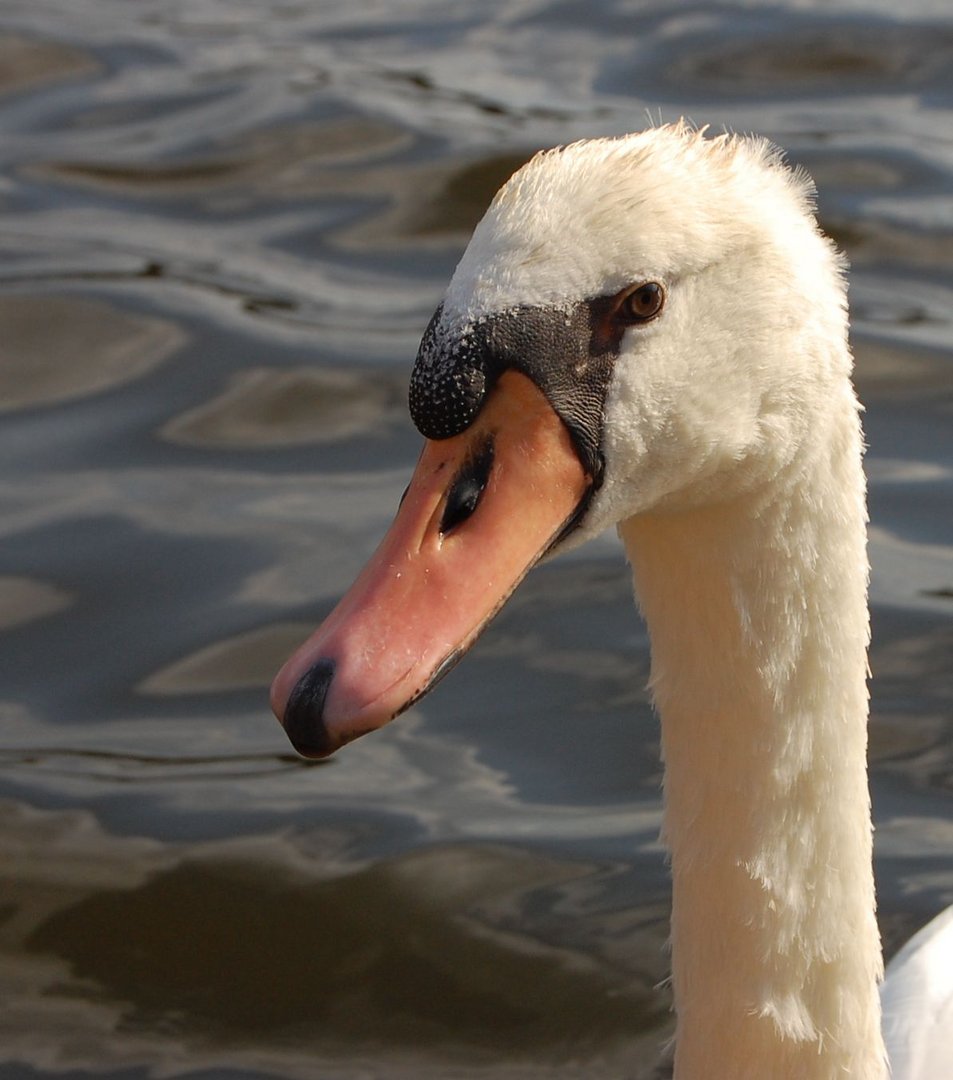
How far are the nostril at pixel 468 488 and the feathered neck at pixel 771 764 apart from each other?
0.34m

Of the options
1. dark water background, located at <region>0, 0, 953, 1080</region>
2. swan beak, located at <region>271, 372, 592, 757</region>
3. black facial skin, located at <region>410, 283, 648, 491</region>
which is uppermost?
black facial skin, located at <region>410, 283, 648, 491</region>

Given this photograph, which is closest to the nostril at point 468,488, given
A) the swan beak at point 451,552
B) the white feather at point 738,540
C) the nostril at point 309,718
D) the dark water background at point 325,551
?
the swan beak at point 451,552

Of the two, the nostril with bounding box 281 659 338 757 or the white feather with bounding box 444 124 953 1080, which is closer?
the nostril with bounding box 281 659 338 757

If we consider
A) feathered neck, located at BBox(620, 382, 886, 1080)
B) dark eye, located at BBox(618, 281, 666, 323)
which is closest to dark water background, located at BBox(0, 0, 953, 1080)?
feathered neck, located at BBox(620, 382, 886, 1080)

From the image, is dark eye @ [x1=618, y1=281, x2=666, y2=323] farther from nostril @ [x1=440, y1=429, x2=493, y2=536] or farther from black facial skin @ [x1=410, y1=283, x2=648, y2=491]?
nostril @ [x1=440, y1=429, x2=493, y2=536]

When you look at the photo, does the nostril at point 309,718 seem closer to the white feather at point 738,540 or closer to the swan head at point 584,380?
the swan head at point 584,380

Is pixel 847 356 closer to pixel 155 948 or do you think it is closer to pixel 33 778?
pixel 155 948

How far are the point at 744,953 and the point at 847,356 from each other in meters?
0.94

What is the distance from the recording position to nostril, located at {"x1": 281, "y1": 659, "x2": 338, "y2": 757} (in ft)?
8.18

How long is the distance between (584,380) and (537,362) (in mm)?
81

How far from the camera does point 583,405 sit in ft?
9.11

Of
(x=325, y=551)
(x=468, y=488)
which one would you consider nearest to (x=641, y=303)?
(x=468, y=488)

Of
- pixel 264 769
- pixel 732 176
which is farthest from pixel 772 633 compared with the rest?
pixel 264 769

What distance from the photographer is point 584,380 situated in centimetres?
277
